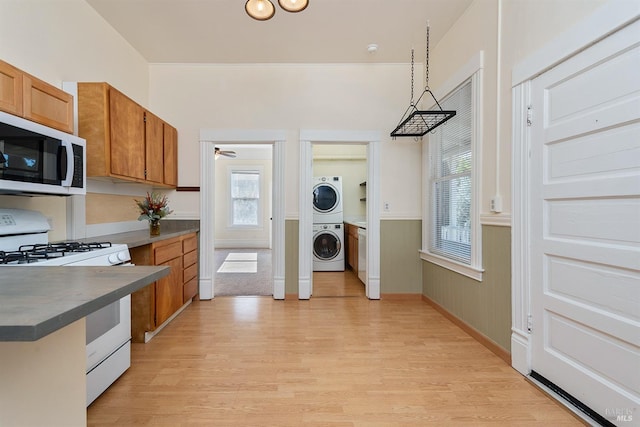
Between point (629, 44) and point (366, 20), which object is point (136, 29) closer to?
point (366, 20)

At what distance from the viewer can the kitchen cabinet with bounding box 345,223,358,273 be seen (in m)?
4.48

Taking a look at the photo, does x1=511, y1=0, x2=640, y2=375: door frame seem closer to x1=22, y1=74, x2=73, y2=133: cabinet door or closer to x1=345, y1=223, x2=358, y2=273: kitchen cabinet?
x1=345, y1=223, x2=358, y2=273: kitchen cabinet

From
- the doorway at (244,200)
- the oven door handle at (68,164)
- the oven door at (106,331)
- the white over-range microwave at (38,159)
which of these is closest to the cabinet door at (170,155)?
the white over-range microwave at (38,159)

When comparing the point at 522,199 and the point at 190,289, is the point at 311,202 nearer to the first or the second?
the point at 190,289

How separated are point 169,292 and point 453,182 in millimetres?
2960

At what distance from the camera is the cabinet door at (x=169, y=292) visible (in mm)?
2457

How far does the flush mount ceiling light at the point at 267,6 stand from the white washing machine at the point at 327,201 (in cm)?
329

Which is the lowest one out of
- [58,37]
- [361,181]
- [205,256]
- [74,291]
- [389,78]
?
[205,256]

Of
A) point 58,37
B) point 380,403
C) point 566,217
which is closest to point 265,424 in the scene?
point 380,403

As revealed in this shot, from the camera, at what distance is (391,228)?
11.5 ft

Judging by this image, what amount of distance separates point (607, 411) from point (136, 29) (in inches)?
179

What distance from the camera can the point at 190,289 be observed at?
10.2 ft

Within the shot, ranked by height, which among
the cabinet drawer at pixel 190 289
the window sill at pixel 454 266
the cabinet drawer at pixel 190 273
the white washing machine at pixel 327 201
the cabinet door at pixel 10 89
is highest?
the cabinet door at pixel 10 89

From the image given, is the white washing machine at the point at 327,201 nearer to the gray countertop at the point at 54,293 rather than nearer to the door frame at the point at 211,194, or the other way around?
the door frame at the point at 211,194
